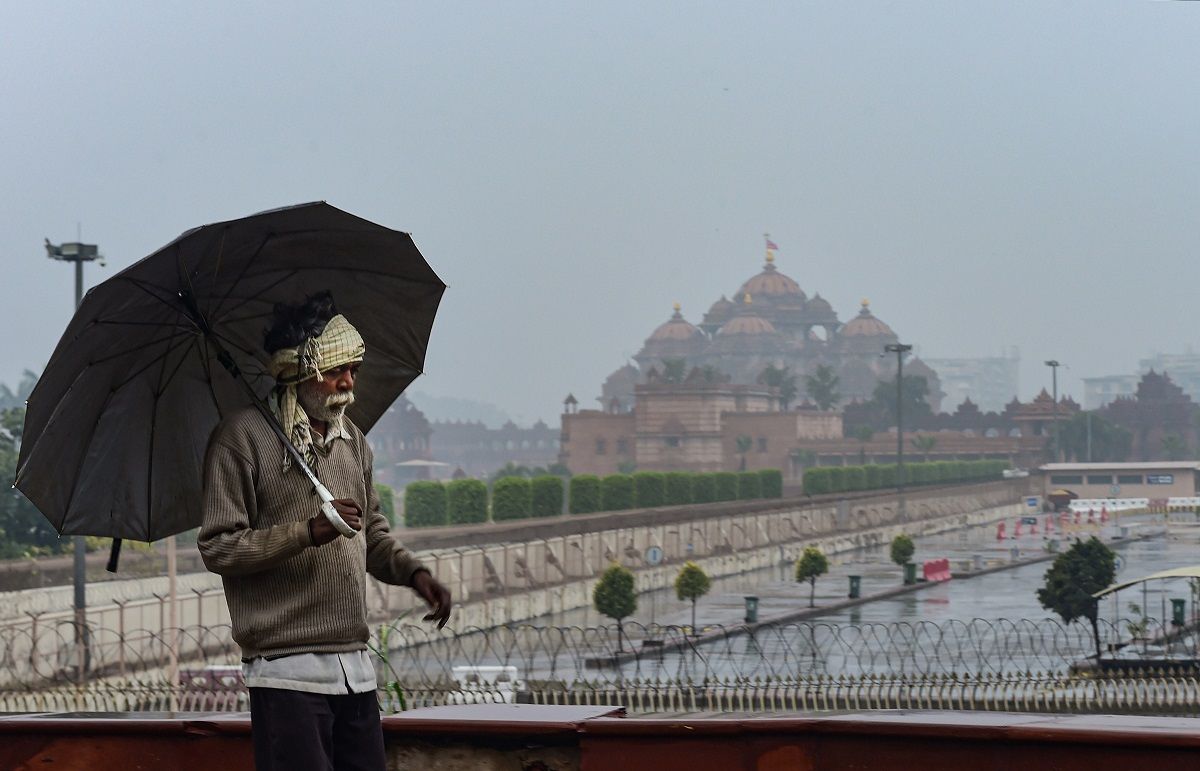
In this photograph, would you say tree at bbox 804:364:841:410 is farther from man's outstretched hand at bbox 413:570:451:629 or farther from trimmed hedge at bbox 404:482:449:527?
man's outstretched hand at bbox 413:570:451:629

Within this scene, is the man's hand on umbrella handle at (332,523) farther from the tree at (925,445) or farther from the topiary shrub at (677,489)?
the tree at (925,445)

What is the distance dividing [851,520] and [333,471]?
52.5m

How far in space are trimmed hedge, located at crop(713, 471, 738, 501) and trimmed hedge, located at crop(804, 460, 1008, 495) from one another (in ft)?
10.5

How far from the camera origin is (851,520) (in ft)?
179

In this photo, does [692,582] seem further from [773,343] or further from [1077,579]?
[773,343]

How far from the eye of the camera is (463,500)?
1619 inches

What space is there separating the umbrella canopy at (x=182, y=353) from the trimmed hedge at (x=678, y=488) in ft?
160

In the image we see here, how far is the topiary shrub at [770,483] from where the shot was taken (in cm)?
6191

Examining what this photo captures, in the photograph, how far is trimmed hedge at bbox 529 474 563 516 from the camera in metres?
44.4

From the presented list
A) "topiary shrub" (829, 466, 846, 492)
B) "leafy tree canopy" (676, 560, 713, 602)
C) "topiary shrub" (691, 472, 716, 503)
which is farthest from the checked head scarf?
"topiary shrub" (829, 466, 846, 492)

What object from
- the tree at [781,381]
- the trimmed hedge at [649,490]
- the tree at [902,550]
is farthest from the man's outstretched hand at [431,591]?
the tree at [781,381]

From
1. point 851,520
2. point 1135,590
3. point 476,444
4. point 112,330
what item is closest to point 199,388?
point 112,330

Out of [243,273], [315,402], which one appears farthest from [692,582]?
[315,402]

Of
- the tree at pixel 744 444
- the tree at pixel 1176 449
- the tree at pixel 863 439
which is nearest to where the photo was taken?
the tree at pixel 863 439
